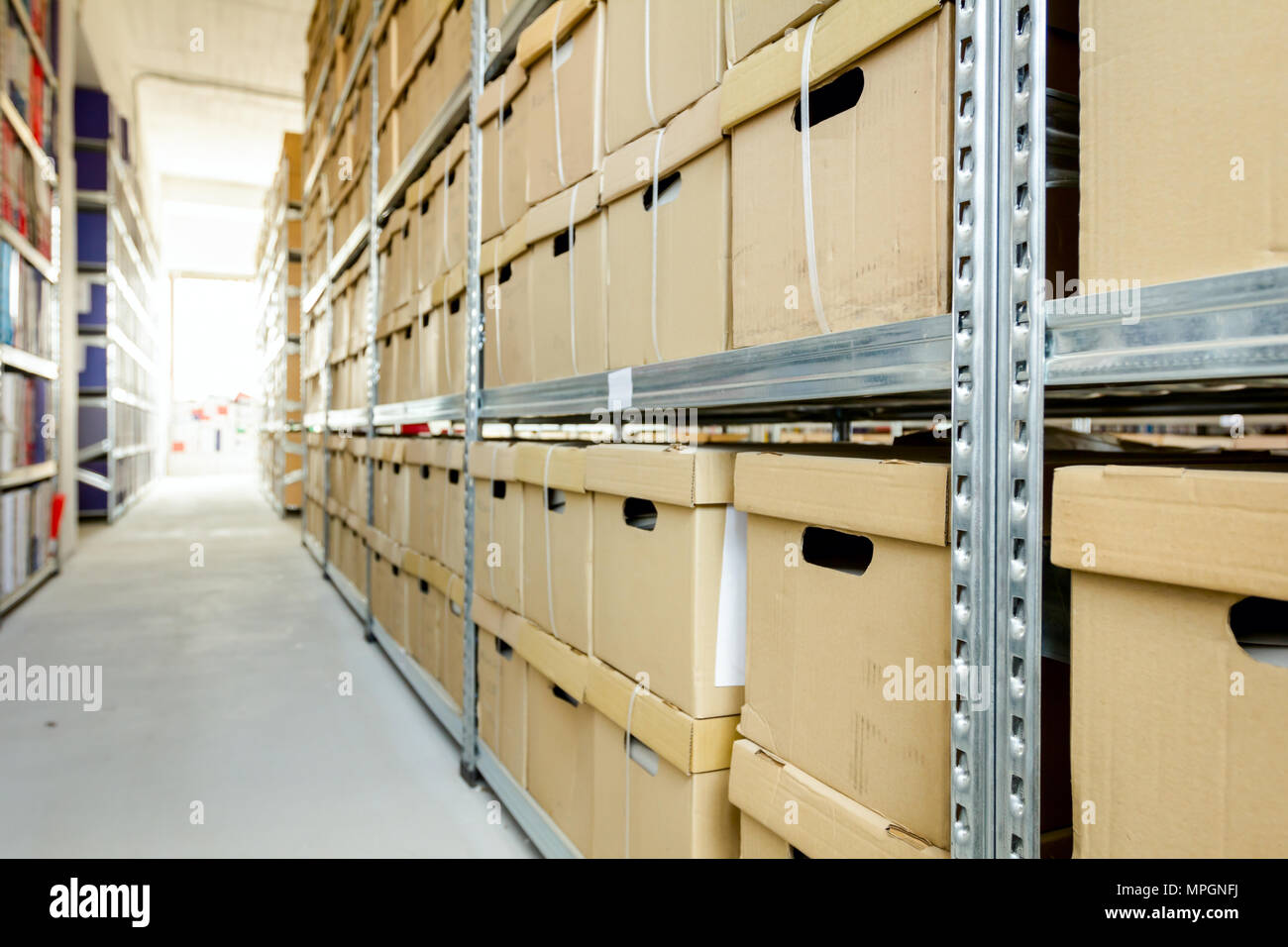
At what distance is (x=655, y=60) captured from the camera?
3.61 feet

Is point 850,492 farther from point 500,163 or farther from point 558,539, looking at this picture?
point 500,163

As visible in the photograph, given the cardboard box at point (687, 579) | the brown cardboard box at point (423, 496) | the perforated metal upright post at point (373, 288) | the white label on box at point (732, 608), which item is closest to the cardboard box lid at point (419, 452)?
the brown cardboard box at point (423, 496)

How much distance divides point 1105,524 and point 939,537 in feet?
0.44

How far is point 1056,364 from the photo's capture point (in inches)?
23.1

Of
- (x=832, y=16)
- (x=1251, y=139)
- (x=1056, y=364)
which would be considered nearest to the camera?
(x=1251, y=139)

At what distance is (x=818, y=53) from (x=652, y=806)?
3.10 feet

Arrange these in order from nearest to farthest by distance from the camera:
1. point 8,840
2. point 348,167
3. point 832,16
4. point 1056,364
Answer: point 1056,364
point 832,16
point 8,840
point 348,167

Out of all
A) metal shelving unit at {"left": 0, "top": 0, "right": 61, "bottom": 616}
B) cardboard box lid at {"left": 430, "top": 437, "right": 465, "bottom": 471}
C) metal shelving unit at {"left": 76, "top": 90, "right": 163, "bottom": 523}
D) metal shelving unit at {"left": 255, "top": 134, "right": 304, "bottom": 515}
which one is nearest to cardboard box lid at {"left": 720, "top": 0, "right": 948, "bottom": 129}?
cardboard box lid at {"left": 430, "top": 437, "right": 465, "bottom": 471}

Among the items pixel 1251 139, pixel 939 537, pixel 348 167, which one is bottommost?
pixel 939 537

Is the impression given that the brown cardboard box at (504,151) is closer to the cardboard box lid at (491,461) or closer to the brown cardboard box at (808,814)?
the cardboard box lid at (491,461)

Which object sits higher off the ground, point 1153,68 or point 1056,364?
point 1153,68

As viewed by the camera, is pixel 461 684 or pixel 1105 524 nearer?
pixel 1105 524
